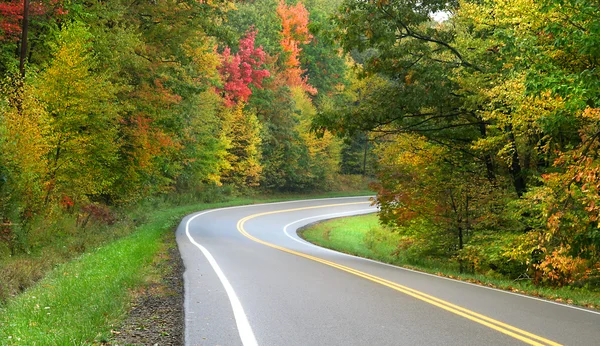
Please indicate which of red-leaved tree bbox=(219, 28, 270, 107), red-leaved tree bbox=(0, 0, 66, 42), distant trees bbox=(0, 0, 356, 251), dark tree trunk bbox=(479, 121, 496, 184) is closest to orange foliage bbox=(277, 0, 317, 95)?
red-leaved tree bbox=(219, 28, 270, 107)

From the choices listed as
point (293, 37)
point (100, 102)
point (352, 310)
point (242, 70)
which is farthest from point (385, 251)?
point (293, 37)

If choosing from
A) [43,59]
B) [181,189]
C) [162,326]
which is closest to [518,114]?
[162,326]

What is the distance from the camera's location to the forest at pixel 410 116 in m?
10.8

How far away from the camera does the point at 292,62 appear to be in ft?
176

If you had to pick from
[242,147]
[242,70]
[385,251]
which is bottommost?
[385,251]

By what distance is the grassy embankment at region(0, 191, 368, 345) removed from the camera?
645cm

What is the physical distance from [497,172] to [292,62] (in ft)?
127

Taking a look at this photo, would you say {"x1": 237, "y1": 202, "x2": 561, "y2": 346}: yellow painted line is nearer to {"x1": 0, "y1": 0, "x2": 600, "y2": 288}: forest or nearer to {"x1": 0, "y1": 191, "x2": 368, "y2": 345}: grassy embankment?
{"x1": 0, "y1": 0, "x2": 600, "y2": 288}: forest

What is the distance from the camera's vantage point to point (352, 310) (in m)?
7.95

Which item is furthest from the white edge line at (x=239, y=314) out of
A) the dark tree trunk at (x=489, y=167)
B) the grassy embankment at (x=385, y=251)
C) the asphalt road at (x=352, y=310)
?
the dark tree trunk at (x=489, y=167)

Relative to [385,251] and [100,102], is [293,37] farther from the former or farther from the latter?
→ [100,102]

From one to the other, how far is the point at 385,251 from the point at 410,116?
11.5 meters

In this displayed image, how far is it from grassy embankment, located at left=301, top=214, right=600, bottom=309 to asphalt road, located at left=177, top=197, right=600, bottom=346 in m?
1.12

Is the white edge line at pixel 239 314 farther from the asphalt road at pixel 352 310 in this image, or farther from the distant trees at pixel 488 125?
the distant trees at pixel 488 125
